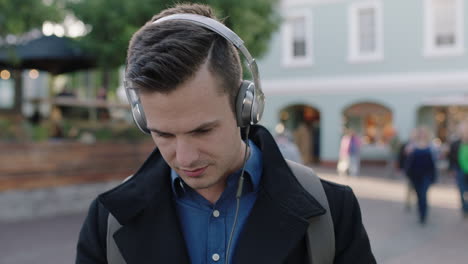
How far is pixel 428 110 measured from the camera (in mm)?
19797

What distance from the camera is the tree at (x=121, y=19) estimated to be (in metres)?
10.8

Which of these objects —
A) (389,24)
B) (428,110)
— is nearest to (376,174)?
(428,110)

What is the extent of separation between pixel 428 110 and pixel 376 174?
3.85m

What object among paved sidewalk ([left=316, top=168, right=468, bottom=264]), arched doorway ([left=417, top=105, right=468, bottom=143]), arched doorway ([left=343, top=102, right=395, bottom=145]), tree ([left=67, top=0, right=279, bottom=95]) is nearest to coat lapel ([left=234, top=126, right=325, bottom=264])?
paved sidewalk ([left=316, top=168, right=468, bottom=264])

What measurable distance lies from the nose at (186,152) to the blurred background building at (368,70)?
18.4m

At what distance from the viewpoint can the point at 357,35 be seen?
20.7 meters

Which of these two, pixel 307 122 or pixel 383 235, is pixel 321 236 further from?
pixel 307 122

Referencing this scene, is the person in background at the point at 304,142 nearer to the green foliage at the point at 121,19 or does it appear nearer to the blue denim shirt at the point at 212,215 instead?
the green foliage at the point at 121,19

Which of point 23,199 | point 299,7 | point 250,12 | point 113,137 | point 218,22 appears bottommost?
point 23,199

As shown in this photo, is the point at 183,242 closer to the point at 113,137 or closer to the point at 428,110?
the point at 113,137

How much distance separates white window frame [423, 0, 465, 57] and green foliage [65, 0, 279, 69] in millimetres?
9786

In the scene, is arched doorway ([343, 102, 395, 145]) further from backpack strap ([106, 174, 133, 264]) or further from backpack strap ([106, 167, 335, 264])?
backpack strap ([106, 174, 133, 264])

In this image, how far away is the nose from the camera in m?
1.51

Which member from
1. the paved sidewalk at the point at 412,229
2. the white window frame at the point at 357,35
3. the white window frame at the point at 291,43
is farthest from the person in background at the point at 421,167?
the white window frame at the point at 291,43
